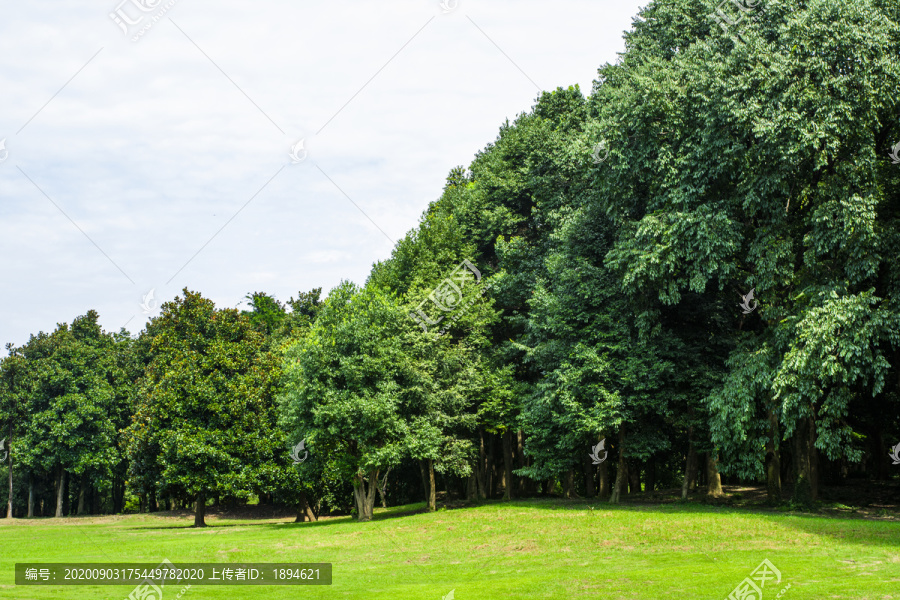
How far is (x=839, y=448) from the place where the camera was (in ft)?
84.3

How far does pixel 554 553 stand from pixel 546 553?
28cm

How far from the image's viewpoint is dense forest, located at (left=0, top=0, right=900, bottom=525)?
2544 centimetres

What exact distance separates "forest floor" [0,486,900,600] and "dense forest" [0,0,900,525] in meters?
3.37

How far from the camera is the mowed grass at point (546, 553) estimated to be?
55.6 ft

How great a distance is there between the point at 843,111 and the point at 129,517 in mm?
55140

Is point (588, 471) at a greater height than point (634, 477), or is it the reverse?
point (588, 471)

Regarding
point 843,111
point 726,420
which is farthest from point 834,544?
point 843,111

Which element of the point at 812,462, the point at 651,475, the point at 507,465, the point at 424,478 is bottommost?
the point at 651,475

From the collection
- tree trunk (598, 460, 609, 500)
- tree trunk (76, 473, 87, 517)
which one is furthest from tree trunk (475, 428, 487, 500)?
tree trunk (76, 473, 87, 517)

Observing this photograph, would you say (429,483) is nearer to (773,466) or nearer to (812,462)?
(773,466)

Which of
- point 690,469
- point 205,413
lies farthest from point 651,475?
point 205,413

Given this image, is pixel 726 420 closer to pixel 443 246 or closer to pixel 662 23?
pixel 662 23

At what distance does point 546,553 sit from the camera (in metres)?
23.8

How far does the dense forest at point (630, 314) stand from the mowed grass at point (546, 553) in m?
3.86
